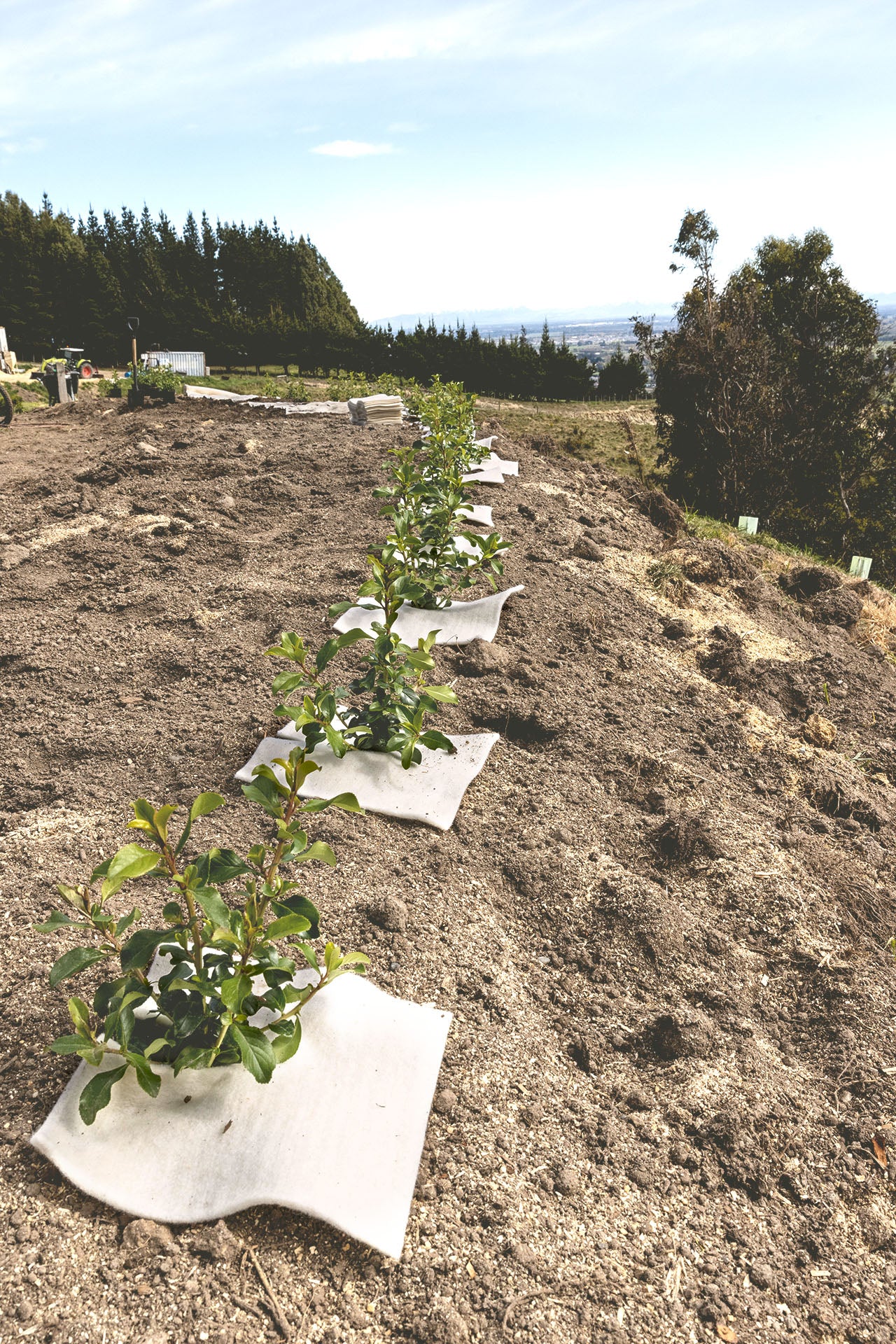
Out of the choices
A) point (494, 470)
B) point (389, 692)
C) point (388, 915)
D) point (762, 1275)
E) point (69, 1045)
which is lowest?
point (762, 1275)

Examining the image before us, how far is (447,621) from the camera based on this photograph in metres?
4.07

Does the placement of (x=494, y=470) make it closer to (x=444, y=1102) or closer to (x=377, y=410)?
(x=377, y=410)

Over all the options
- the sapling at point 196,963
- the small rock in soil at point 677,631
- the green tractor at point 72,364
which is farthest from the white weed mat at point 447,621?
the green tractor at point 72,364

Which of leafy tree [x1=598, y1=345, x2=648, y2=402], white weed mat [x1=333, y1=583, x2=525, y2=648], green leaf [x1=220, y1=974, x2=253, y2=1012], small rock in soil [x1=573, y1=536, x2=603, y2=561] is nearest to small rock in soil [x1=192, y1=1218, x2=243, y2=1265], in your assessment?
green leaf [x1=220, y1=974, x2=253, y2=1012]

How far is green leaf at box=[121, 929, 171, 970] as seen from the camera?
1.52 metres

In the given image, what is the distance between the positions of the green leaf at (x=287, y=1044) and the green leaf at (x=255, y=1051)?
0.08 metres

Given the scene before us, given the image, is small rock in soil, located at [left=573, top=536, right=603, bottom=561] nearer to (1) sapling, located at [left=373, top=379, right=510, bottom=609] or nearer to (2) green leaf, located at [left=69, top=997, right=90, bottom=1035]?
(1) sapling, located at [left=373, top=379, right=510, bottom=609]

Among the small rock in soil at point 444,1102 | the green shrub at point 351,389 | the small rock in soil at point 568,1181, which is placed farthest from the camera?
the green shrub at point 351,389

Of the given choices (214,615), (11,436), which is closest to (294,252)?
(11,436)

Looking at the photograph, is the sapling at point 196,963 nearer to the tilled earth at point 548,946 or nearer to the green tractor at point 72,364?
the tilled earth at point 548,946

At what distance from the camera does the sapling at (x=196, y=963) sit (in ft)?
4.92

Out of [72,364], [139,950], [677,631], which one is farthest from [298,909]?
[72,364]

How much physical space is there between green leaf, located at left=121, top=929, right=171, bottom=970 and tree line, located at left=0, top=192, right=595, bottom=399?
28.0 metres

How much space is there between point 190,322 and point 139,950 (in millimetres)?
33564
